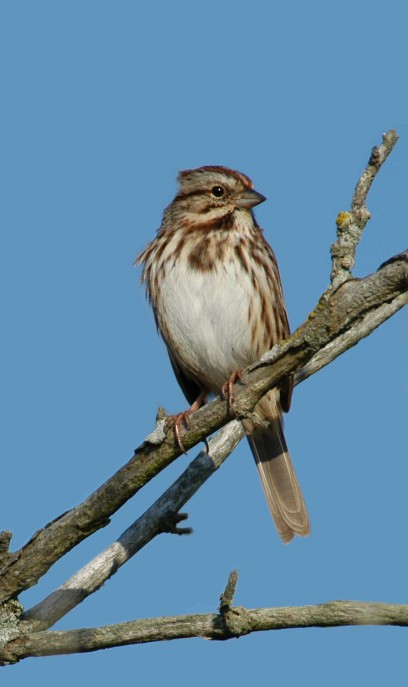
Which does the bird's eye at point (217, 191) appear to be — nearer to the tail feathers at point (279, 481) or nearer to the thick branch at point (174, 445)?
the tail feathers at point (279, 481)

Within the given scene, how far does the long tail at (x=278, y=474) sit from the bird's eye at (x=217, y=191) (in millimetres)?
1570

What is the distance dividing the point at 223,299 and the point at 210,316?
16 cm

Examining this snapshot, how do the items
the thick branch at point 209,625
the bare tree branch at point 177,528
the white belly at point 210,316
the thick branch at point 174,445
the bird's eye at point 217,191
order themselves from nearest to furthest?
the thick branch at point 209,625, the bare tree branch at point 177,528, the thick branch at point 174,445, the white belly at point 210,316, the bird's eye at point 217,191

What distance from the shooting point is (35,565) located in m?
4.90

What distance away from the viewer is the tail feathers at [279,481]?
7.10 m

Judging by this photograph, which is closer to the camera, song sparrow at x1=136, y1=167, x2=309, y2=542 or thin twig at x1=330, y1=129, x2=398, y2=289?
thin twig at x1=330, y1=129, x2=398, y2=289

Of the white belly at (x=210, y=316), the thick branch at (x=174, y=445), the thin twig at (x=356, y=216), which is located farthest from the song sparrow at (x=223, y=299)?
the thin twig at (x=356, y=216)

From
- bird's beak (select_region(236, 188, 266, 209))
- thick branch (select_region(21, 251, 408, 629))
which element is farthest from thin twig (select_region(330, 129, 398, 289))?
bird's beak (select_region(236, 188, 266, 209))

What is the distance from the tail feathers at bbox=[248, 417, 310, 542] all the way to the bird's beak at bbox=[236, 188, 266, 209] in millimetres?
1687

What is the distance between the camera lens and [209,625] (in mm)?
4340

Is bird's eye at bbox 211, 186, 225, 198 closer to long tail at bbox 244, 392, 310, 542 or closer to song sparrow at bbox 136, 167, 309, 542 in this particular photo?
song sparrow at bbox 136, 167, 309, 542

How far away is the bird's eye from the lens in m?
7.19

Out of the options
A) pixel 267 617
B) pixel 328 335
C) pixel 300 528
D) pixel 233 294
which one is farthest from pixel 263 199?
pixel 267 617

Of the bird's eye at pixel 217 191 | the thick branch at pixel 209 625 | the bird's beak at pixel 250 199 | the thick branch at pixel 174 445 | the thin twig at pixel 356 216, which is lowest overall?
the thick branch at pixel 209 625
